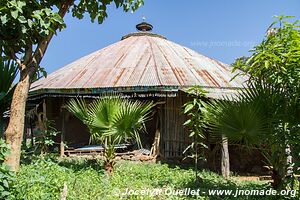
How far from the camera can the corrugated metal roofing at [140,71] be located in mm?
10430

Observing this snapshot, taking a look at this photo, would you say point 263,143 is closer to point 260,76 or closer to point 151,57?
point 260,76

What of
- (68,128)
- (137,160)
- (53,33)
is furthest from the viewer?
(68,128)

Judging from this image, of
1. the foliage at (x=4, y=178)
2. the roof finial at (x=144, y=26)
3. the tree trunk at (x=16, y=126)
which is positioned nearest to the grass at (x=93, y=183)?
the foliage at (x=4, y=178)

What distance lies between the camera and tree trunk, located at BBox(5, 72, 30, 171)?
485 cm

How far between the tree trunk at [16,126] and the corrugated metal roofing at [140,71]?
15.9 feet

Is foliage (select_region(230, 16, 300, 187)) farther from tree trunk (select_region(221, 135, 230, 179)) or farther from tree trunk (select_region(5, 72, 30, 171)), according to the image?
tree trunk (select_region(221, 135, 230, 179))

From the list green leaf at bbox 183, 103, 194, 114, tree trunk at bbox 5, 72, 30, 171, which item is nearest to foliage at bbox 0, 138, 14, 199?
tree trunk at bbox 5, 72, 30, 171

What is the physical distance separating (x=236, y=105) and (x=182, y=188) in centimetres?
217

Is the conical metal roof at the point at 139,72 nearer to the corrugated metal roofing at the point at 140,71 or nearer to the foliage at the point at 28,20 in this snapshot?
the corrugated metal roofing at the point at 140,71

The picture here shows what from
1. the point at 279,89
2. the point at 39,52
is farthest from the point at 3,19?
the point at 279,89

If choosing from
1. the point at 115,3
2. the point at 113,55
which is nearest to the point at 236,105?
the point at 115,3

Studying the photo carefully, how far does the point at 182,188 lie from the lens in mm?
5738

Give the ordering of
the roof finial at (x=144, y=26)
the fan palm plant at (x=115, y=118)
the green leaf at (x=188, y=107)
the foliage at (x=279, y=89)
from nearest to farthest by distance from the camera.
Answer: the foliage at (x=279, y=89) → the fan palm plant at (x=115, y=118) → the green leaf at (x=188, y=107) → the roof finial at (x=144, y=26)

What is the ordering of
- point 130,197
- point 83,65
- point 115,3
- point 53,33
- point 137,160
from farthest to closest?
point 83,65 → point 137,160 → point 115,3 → point 53,33 → point 130,197
